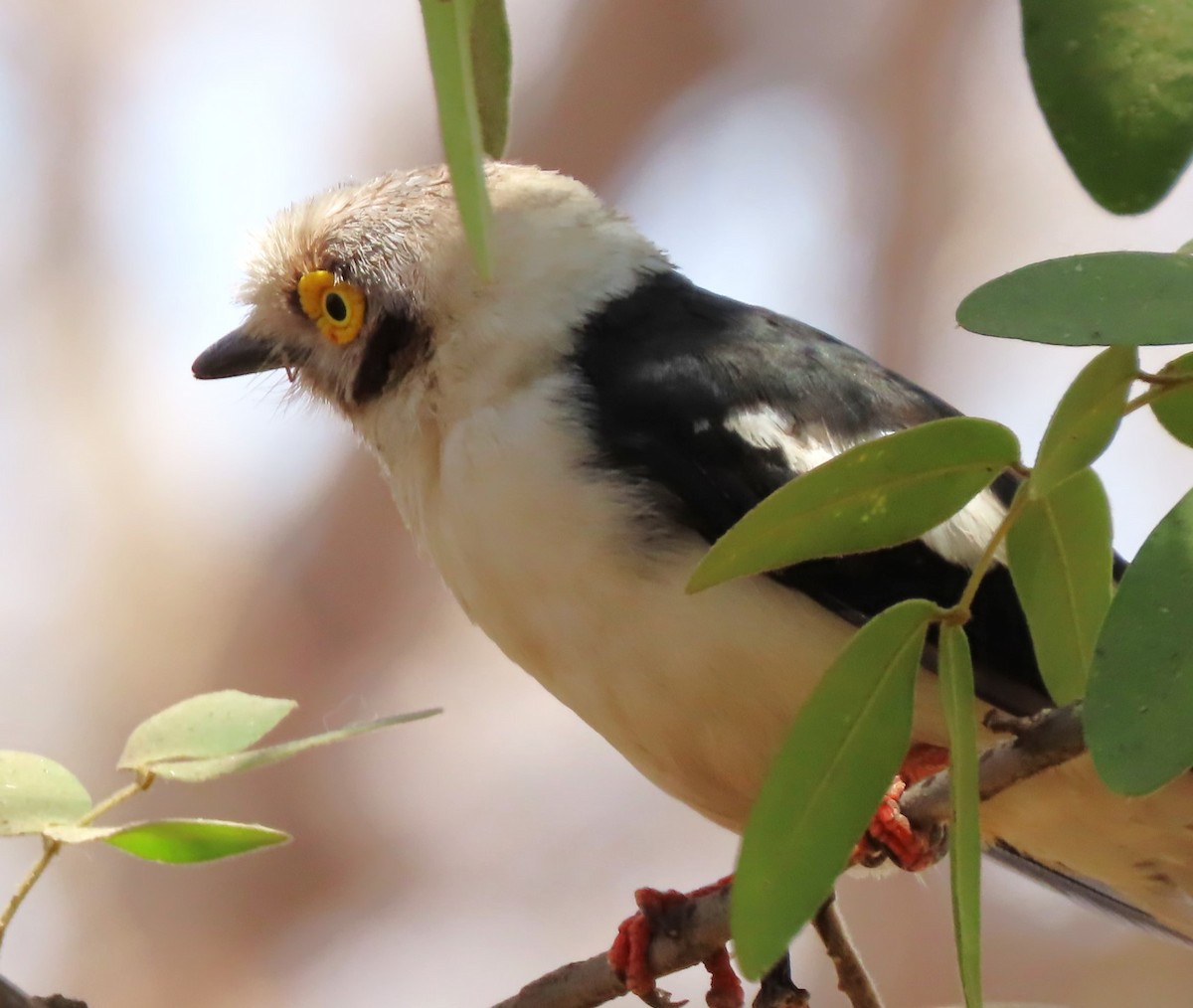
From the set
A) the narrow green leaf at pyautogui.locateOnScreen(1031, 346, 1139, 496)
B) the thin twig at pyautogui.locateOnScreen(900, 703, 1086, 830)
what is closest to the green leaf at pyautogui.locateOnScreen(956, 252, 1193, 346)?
the narrow green leaf at pyautogui.locateOnScreen(1031, 346, 1139, 496)

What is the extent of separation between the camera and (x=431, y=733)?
5.14 meters

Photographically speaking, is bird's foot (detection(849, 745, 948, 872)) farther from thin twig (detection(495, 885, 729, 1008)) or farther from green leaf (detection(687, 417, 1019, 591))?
green leaf (detection(687, 417, 1019, 591))

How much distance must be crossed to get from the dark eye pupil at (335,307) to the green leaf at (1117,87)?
56.1 inches

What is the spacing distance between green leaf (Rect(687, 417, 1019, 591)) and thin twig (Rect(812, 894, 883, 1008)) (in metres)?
0.75

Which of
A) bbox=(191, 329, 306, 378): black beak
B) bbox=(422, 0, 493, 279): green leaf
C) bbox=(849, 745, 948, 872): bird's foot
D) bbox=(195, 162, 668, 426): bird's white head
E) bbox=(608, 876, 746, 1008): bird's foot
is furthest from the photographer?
bbox=(191, 329, 306, 378): black beak

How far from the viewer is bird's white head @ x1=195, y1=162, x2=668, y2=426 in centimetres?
170

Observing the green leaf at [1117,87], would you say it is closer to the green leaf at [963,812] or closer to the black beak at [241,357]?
the green leaf at [963,812]

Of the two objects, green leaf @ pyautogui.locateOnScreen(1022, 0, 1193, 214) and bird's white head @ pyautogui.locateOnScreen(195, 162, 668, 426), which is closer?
green leaf @ pyautogui.locateOnScreen(1022, 0, 1193, 214)

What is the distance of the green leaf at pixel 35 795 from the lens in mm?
895

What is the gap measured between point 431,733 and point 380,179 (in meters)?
3.42

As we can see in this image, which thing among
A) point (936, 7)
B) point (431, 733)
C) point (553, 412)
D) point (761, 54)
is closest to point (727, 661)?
point (553, 412)

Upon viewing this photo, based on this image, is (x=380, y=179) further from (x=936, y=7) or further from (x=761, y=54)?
(x=936, y=7)

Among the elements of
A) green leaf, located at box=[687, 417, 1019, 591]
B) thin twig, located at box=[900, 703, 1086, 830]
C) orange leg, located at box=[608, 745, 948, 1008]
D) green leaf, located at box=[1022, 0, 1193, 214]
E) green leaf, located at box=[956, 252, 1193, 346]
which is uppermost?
green leaf, located at box=[1022, 0, 1193, 214]

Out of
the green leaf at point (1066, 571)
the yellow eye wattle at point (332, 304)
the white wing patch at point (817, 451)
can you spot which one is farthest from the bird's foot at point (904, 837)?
the yellow eye wattle at point (332, 304)
